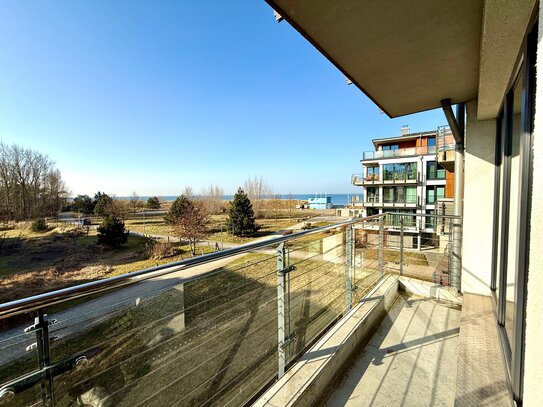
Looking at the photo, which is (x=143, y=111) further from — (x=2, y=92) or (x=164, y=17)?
(x=164, y=17)

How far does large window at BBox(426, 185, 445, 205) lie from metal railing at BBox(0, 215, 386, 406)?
13812mm

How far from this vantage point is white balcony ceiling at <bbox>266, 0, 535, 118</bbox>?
4.08 ft

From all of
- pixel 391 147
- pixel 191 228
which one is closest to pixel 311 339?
pixel 191 228

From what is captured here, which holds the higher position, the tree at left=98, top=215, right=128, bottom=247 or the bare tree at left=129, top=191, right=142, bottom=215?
the bare tree at left=129, top=191, right=142, bottom=215

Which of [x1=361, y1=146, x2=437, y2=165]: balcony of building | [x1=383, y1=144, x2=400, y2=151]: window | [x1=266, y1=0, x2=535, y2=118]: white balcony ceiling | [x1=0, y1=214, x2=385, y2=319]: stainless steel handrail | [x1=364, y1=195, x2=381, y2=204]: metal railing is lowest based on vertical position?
[x1=0, y1=214, x2=385, y2=319]: stainless steel handrail

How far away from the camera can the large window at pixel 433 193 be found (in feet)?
55.1

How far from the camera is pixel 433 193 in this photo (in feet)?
55.9

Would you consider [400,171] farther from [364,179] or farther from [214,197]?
[214,197]

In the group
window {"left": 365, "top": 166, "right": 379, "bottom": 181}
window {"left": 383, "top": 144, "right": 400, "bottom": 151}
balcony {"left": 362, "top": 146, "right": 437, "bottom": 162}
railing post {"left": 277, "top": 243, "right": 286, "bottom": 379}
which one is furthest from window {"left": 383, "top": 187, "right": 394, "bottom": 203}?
railing post {"left": 277, "top": 243, "right": 286, "bottom": 379}

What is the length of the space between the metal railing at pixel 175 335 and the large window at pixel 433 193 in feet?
45.3

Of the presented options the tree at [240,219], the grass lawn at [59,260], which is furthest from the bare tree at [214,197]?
the grass lawn at [59,260]

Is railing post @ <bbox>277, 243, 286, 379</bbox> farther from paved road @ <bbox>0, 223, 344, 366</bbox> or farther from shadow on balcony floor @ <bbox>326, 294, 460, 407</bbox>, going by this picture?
shadow on balcony floor @ <bbox>326, 294, 460, 407</bbox>

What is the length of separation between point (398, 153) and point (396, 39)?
19012mm

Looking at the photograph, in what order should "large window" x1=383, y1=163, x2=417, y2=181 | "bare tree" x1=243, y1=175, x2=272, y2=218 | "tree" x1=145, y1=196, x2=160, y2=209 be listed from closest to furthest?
1. "large window" x1=383, y1=163, x2=417, y2=181
2. "bare tree" x1=243, y1=175, x2=272, y2=218
3. "tree" x1=145, y1=196, x2=160, y2=209
